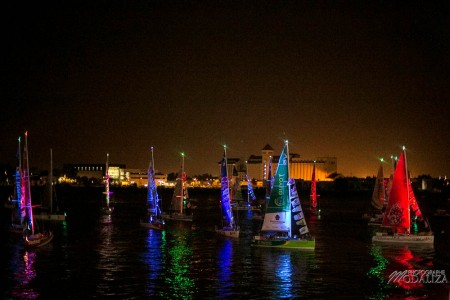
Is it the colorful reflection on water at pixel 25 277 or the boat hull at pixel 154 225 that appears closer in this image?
the colorful reflection on water at pixel 25 277

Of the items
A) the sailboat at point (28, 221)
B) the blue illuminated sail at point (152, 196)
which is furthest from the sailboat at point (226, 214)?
the blue illuminated sail at point (152, 196)

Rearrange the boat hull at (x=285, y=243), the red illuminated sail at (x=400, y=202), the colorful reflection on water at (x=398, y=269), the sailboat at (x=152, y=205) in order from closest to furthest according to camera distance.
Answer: the colorful reflection on water at (x=398, y=269) → the boat hull at (x=285, y=243) → the red illuminated sail at (x=400, y=202) → the sailboat at (x=152, y=205)

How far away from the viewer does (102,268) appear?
1577 inches

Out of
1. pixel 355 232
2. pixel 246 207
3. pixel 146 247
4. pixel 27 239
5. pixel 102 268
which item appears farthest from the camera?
pixel 246 207

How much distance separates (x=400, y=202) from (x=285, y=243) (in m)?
11.6

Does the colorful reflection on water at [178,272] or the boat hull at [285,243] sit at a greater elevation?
the boat hull at [285,243]

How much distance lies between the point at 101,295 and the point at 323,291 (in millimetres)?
10532

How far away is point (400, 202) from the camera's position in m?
52.3

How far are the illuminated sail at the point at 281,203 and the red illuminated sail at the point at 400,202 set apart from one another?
35.6 feet

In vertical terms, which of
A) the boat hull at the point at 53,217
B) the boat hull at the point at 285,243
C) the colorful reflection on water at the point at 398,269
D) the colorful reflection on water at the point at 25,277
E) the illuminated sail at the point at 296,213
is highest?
the illuminated sail at the point at 296,213

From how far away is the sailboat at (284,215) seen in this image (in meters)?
45.0

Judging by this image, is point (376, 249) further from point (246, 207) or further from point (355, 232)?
point (246, 207)

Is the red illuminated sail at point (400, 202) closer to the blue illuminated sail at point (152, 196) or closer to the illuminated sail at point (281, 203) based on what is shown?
the illuminated sail at point (281, 203)

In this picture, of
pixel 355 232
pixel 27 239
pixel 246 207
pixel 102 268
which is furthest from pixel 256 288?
pixel 246 207
